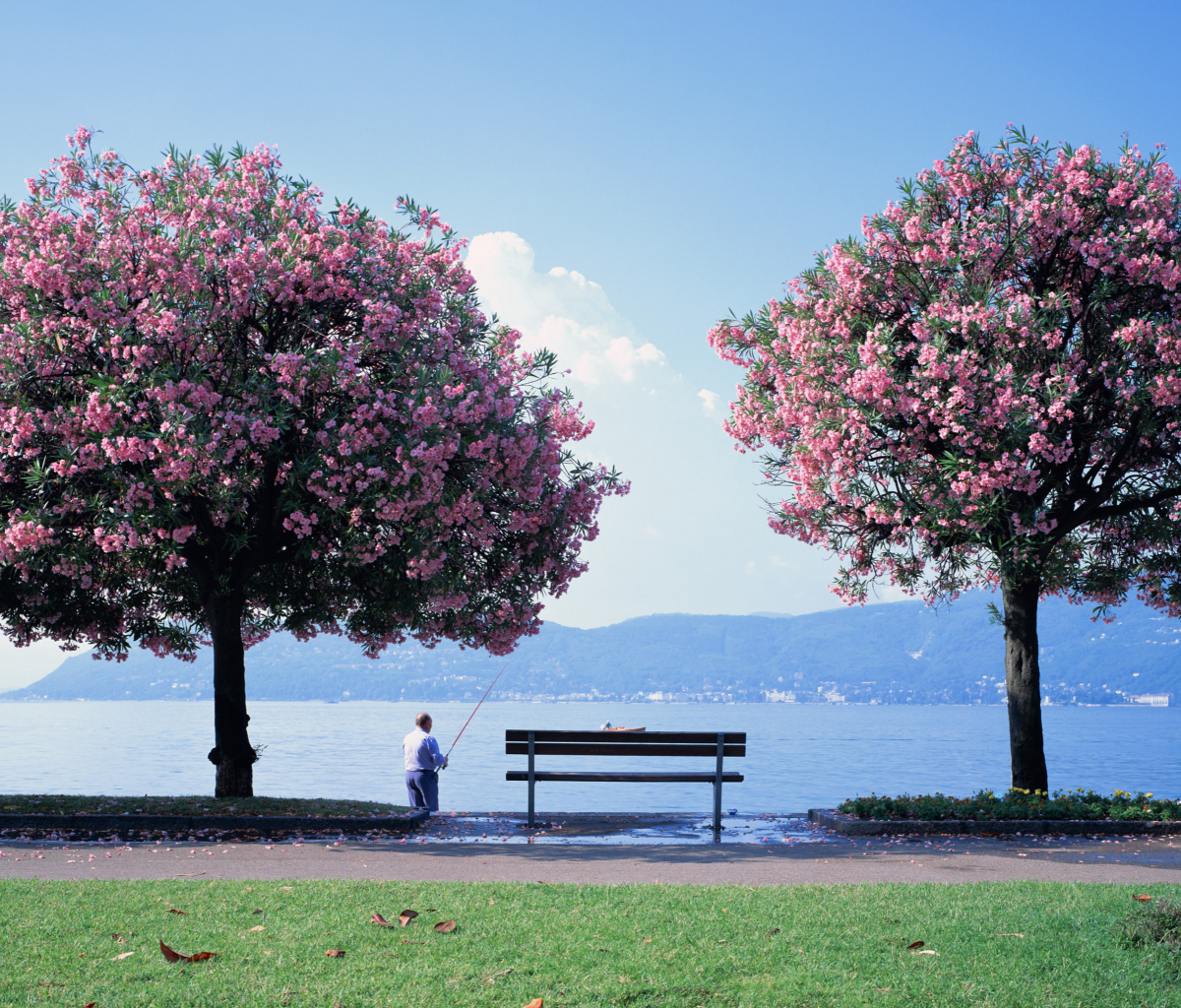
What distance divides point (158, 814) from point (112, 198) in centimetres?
904

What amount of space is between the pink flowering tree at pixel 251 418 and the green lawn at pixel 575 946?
682 centimetres

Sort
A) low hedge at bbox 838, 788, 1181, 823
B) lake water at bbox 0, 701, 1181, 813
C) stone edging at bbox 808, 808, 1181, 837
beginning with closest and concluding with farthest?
stone edging at bbox 808, 808, 1181, 837
low hedge at bbox 838, 788, 1181, 823
lake water at bbox 0, 701, 1181, 813

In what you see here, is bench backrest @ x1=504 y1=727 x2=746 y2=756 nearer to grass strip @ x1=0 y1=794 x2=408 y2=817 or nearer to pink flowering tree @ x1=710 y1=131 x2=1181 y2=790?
grass strip @ x1=0 y1=794 x2=408 y2=817

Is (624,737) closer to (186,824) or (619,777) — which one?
(619,777)

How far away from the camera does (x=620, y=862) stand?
1098 centimetres

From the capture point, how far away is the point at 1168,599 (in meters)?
18.4

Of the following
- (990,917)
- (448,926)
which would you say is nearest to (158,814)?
(448,926)

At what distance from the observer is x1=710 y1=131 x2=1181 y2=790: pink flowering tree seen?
627 inches

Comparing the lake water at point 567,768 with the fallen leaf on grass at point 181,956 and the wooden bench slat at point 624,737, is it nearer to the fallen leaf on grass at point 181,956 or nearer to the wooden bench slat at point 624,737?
the wooden bench slat at point 624,737

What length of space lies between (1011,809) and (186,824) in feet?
34.7

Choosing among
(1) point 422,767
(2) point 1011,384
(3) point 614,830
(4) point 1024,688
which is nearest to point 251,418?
(1) point 422,767

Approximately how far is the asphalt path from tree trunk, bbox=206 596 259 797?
4.58 meters

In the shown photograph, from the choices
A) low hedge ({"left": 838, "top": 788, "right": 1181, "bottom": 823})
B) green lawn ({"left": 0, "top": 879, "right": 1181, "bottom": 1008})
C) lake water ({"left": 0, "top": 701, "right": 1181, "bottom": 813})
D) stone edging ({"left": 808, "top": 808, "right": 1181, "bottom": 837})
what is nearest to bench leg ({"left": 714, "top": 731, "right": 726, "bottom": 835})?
stone edging ({"left": 808, "top": 808, "right": 1181, "bottom": 837})

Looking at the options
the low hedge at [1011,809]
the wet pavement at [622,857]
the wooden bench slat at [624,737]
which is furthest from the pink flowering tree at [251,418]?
the low hedge at [1011,809]
